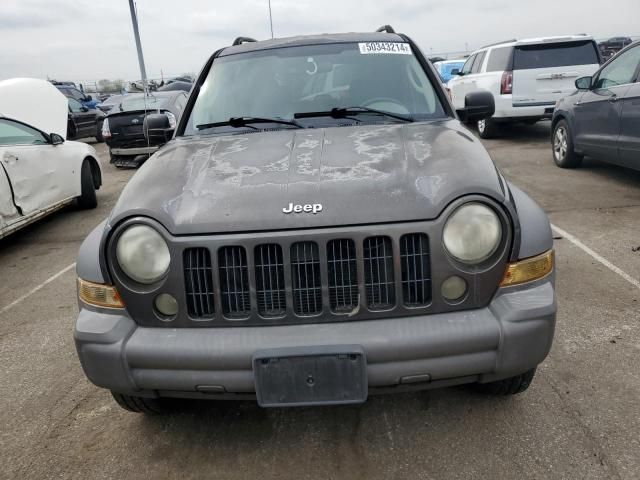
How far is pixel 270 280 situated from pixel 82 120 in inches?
624

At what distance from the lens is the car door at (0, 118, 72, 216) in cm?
606

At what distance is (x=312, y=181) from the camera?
2260 mm

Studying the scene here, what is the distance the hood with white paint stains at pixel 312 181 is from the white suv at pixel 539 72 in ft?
26.6

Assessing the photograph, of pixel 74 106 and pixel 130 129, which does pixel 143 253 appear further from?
pixel 74 106

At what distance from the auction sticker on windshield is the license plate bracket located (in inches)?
86.0

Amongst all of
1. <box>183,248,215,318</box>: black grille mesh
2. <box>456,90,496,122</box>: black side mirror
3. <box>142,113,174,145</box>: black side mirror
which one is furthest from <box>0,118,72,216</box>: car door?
<box>456,90,496,122</box>: black side mirror

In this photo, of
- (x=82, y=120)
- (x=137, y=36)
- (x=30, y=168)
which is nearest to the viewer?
(x=137, y=36)

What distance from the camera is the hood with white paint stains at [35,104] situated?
8219 millimetres

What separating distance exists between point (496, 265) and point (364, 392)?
708 mm

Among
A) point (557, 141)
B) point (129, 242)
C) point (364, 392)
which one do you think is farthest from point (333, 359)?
point (557, 141)

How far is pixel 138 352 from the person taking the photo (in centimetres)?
212

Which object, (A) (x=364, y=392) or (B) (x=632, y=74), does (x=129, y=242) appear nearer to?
(A) (x=364, y=392)

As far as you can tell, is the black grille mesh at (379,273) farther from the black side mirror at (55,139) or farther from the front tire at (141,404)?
the black side mirror at (55,139)

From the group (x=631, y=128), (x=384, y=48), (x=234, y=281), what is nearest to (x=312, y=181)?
(x=234, y=281)
